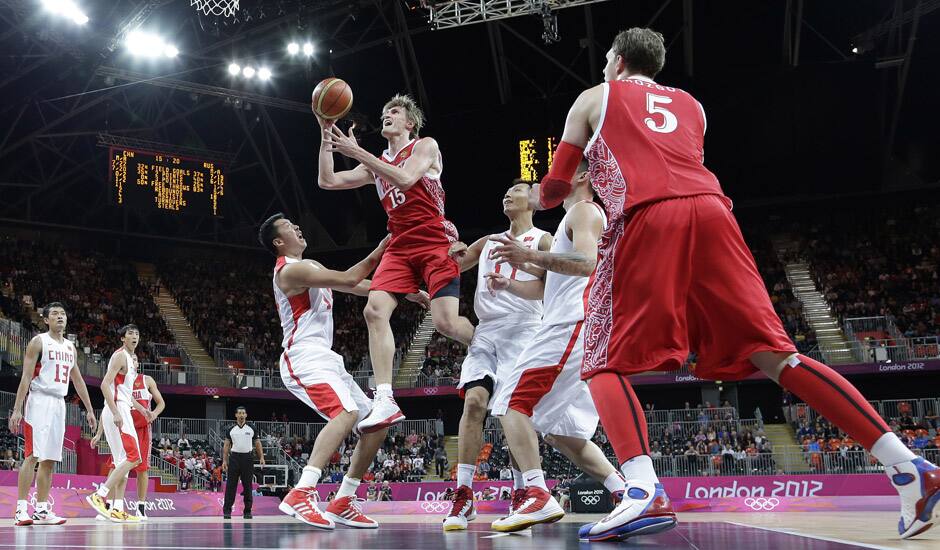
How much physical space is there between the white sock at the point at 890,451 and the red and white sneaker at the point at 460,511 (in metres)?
2.54

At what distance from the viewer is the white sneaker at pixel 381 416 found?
548 centimetres

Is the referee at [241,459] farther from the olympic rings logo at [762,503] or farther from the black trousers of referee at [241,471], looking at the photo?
the olympic rings logo at [762,503]

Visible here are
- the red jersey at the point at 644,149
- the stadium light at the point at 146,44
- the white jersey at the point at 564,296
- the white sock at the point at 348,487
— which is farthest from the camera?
the stadium light at the point at 146,44

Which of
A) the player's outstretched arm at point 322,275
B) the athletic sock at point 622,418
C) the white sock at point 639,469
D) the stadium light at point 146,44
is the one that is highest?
the stadium light at point 146,44

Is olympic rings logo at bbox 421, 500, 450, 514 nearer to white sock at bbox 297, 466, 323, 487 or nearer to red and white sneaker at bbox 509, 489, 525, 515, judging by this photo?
white sock at bbox 297, 466, 323, 487

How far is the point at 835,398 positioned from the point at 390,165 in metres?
3.63

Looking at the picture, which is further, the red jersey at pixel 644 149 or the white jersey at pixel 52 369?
the white jersey at pixel 52 369

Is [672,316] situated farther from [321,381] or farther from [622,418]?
[321,381]

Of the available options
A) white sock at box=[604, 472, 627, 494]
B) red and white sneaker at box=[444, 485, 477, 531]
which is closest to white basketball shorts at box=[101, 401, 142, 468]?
red and white sneaker at box=[444, 485, 477, 531]

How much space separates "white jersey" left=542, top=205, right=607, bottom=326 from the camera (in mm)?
5195

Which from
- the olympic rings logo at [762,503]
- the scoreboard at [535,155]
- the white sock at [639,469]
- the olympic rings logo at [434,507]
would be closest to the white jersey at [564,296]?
the white sock at [639,469]

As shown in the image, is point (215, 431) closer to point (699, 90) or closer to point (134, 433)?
point (134, 433)

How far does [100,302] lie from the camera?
96.6ft

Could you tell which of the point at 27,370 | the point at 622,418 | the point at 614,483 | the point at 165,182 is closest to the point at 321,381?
the point at 614,483
